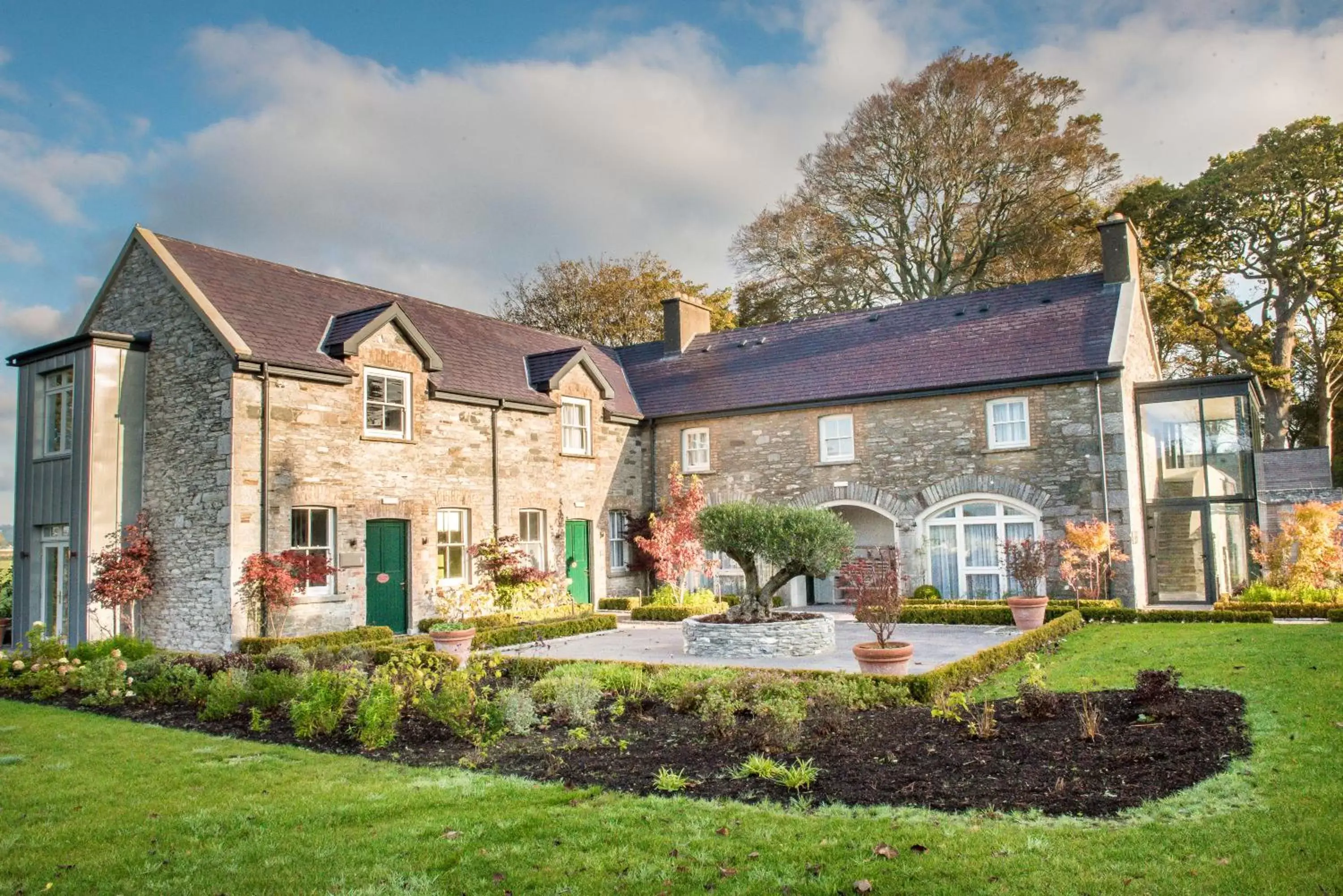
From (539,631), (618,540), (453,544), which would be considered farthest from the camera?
(618,540)

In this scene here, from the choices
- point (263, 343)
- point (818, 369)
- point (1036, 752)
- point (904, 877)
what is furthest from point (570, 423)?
Result: point (904, 877)

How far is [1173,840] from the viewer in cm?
515

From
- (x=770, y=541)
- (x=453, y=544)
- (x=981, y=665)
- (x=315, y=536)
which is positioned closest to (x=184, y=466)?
(x=315, y=536)

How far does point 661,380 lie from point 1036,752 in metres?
20.1

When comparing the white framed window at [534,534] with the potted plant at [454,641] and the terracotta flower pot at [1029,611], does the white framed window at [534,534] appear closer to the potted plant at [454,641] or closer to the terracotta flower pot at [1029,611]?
the potted plant at [454,641]

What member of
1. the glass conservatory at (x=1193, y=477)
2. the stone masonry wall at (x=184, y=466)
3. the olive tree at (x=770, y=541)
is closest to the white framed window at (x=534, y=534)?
the stone masonry wall at (x=184, y=466)

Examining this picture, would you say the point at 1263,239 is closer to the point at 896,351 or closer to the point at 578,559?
the point at 896,351

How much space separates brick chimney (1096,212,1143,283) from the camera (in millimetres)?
21047

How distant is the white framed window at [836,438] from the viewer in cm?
2252

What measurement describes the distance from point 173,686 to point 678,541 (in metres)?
12.1

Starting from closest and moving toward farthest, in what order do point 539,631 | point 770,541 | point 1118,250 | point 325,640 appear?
point 770,541, point 325,640, point 539,631, point 1118,250

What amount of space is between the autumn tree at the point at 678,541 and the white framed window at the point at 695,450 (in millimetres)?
1897

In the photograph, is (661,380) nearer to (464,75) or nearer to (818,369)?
(818,369)

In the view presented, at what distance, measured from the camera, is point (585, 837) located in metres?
5.58
